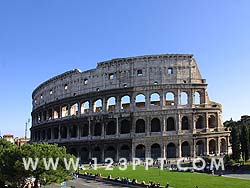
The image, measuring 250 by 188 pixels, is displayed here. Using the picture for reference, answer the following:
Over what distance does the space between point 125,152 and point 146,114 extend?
7.36 meters

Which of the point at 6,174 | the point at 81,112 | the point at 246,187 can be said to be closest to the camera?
the point at 246,187

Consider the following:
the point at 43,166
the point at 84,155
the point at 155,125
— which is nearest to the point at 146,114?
the point at 155,125

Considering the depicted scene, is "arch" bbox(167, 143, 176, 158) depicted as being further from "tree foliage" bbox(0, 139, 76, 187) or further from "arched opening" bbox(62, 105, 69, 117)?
"tree foliage" bbox(0, 139, 76, 187)

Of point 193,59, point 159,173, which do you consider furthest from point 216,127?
point 159,173

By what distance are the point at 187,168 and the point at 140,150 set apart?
583 inches

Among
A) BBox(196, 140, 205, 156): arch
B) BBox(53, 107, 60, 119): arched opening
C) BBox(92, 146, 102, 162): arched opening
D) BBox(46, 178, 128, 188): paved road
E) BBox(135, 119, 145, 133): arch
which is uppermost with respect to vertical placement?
BBox(53, 107, 60, 119): arched opening

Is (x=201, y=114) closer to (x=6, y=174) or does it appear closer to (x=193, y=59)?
(x=193, y=59)

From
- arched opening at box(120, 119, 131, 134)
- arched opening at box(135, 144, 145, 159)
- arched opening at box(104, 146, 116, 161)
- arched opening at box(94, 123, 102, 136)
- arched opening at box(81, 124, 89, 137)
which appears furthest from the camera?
arched opening at box(81, 124, 89, 137)

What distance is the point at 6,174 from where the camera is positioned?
30.8m

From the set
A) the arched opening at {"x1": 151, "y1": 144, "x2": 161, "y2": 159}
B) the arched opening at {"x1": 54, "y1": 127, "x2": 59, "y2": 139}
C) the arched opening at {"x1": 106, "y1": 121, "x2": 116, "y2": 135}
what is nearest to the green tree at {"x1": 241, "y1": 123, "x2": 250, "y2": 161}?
the arched opening at {"x1": 151, "y1": 144, "x2": 161, "y2": 159}

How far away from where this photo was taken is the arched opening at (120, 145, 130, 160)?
2245 inches

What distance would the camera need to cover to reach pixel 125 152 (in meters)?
57.4

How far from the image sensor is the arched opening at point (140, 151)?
56.2 metres

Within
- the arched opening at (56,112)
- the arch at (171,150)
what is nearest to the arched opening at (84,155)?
the arched opening at (56,112)
